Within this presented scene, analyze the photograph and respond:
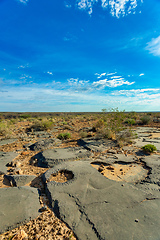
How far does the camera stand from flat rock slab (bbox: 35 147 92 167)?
483 centimetres

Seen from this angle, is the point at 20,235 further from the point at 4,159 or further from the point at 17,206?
the point at 4,159

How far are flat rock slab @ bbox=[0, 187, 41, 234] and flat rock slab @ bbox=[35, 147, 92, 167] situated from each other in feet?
5.59

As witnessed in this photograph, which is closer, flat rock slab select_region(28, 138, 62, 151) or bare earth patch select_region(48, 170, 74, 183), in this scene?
bare earth patch select_region(48, 170, 74, 183)

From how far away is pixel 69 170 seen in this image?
3.97 m

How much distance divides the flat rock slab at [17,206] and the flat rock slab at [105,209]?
1.20 ft

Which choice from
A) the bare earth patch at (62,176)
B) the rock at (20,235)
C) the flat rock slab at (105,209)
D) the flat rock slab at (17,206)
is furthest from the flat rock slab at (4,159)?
the rock at (20,235)

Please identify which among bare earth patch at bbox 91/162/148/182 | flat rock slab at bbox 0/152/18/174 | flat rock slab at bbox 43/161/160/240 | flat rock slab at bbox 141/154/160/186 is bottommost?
bare earth patch at bbox 91/162/148/182

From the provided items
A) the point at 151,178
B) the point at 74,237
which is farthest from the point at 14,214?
the point at 151,178

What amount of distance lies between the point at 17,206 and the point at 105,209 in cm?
173

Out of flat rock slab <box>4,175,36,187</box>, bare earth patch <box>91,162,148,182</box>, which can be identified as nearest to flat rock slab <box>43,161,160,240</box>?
bare earth patch <box>91,162,148,182</box>

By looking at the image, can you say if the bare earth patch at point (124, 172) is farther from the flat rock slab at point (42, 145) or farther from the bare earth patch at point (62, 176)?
the flat rock slab at point (42, 145)

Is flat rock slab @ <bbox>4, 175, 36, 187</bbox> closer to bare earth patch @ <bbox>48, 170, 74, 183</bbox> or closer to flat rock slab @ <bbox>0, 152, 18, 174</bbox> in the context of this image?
bare earth patch @ <bbox>48, 170, 74, 183</bbox>

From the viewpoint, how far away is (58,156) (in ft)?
17.2

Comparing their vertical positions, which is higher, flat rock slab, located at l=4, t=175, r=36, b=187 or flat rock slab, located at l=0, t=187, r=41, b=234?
flat rock slab, located at l=0, t=187, r=41, b=234
